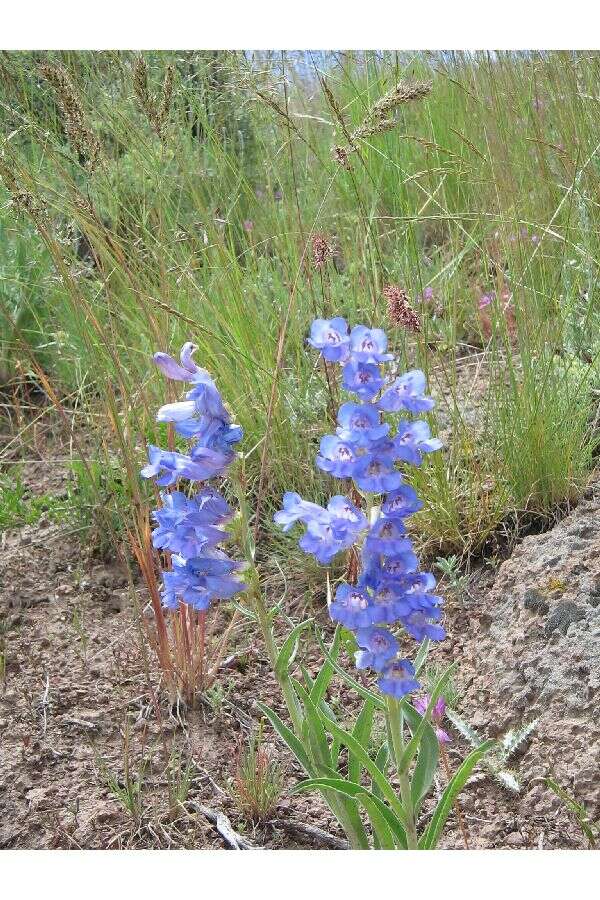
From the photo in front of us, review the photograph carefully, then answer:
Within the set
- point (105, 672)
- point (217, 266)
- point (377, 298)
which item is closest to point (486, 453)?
point (377, 298)

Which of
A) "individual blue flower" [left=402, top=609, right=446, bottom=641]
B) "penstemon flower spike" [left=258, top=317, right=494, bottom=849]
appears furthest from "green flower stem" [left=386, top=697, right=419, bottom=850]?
"individual blue flower" [left=402, top=609, right=446, bottom=641]

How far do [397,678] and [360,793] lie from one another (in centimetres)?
17

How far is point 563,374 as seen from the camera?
220 centimetres

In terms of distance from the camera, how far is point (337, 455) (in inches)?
42.8

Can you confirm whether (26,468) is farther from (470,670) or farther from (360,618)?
(360,618)

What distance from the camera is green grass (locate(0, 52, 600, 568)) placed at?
2.05 metres

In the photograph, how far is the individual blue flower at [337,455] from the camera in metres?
1.08

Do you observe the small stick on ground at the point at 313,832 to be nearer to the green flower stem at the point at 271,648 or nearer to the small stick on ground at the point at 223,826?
the small stick on ground at the point at 223,826

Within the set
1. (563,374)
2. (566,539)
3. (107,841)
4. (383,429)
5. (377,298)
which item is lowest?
(107,841)

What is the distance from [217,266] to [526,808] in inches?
57.7

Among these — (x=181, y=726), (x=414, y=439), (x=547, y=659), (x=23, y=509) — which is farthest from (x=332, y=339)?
(x=23, y=509)

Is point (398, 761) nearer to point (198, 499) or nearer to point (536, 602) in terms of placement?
point (198, 499)

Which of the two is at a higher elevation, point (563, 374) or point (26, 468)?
point (563, 374)

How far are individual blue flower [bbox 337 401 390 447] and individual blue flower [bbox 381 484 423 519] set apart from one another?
0.24ft
